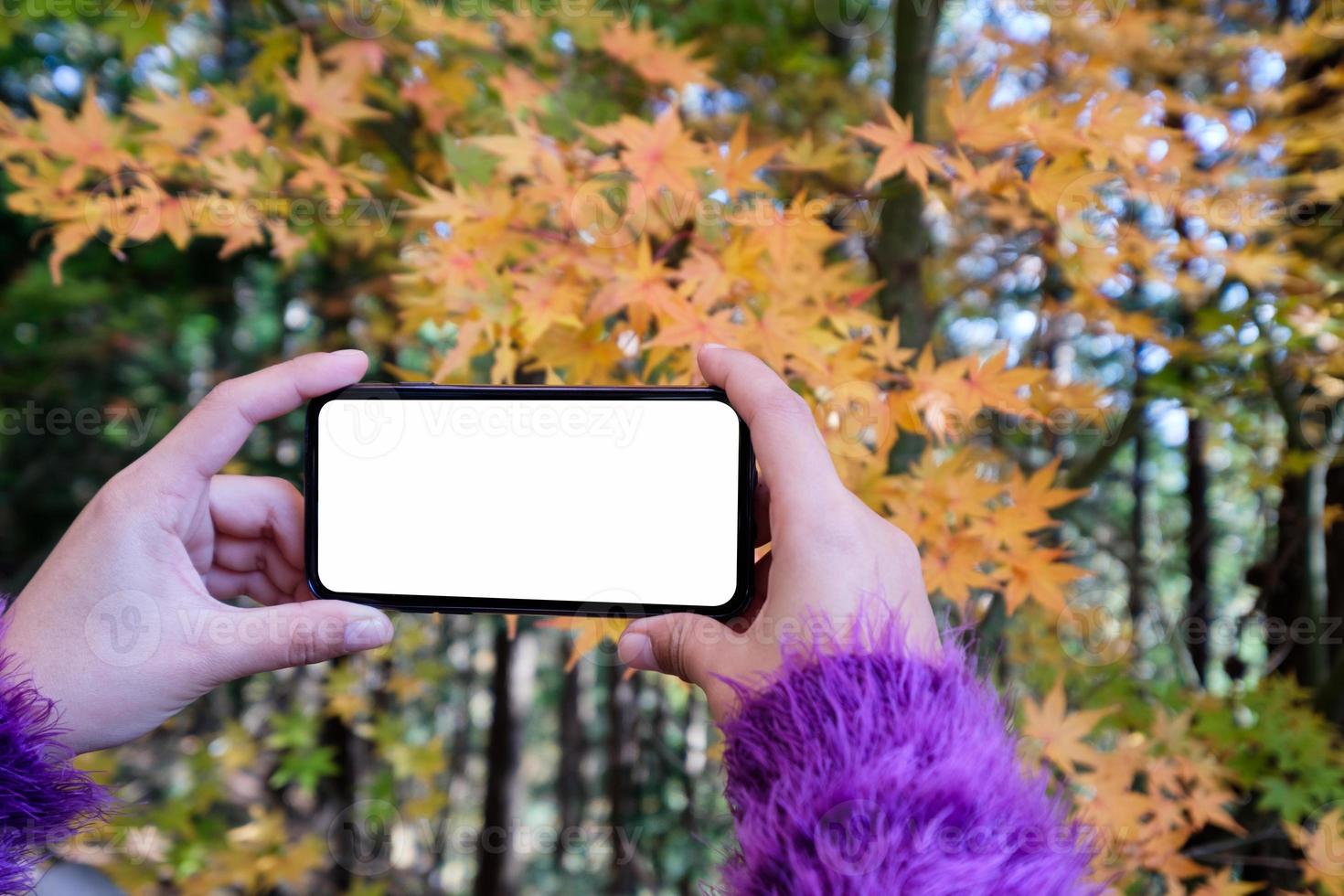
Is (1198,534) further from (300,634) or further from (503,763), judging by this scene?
(300,634)

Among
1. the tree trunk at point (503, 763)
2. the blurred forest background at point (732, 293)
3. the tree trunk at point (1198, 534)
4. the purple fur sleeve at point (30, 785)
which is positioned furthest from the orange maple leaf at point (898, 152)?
the tree trunk at point (1198, 534)

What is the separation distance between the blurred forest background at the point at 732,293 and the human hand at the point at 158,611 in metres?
0.11

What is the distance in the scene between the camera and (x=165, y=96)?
4.50ft

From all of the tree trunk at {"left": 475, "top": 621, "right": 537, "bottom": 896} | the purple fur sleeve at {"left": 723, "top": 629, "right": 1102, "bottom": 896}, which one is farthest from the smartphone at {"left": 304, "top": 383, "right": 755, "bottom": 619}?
the tree trunk at {"left": 475, "top": 621, "right": 537, "bottom": 896}

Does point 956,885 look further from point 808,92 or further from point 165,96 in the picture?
point 808,92

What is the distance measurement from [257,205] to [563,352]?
79 cm

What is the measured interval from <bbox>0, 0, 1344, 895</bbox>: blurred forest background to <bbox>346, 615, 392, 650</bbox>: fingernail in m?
0.30

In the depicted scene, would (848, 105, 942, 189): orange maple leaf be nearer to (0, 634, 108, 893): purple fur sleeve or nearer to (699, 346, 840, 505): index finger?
(699, 346, 840, 505): index finger

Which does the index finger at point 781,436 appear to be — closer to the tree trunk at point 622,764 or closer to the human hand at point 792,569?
the human hand at point 792,569

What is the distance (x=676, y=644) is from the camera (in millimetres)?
818

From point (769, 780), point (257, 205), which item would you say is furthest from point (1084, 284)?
point (257, 205)

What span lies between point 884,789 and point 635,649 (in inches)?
13.6

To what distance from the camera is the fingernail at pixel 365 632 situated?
33.5 inches

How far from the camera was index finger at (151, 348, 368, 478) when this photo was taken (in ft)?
2.85
